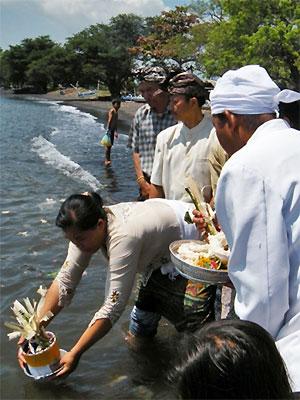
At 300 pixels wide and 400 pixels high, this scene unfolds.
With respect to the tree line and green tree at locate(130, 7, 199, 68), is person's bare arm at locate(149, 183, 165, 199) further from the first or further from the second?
green tree at locate(130, 7, 199, 68)

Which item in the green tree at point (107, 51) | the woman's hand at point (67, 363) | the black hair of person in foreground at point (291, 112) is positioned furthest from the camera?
the green tree at point (107, 51)

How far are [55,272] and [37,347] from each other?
3.03 m

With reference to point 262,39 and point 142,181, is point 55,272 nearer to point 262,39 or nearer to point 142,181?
point 142,181

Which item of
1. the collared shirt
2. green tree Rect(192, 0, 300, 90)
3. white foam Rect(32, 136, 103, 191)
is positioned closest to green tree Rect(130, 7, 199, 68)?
green tree Rect(192, 0, 300, 90)

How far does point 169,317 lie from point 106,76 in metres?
69.7

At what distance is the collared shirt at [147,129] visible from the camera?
5.27 m

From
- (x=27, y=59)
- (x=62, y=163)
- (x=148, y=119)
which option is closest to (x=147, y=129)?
(x=148, y=119)

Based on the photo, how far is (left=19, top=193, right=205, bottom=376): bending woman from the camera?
2951mm

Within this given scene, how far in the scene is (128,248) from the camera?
120 inches

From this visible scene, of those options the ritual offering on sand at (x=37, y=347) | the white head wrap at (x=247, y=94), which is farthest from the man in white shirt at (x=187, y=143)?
the white head wrap at (x=247, y=94)

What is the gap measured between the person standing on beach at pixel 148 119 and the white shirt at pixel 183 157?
2.59 ft

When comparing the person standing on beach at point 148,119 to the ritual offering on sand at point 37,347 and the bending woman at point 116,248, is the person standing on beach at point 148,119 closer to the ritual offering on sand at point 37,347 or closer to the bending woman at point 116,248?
the bending woman at point 116,248

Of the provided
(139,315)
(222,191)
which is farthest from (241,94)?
(139,315)

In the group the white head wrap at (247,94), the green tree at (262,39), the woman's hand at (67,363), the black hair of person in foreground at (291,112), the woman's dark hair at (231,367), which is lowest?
the woman's hand at (67,363)
